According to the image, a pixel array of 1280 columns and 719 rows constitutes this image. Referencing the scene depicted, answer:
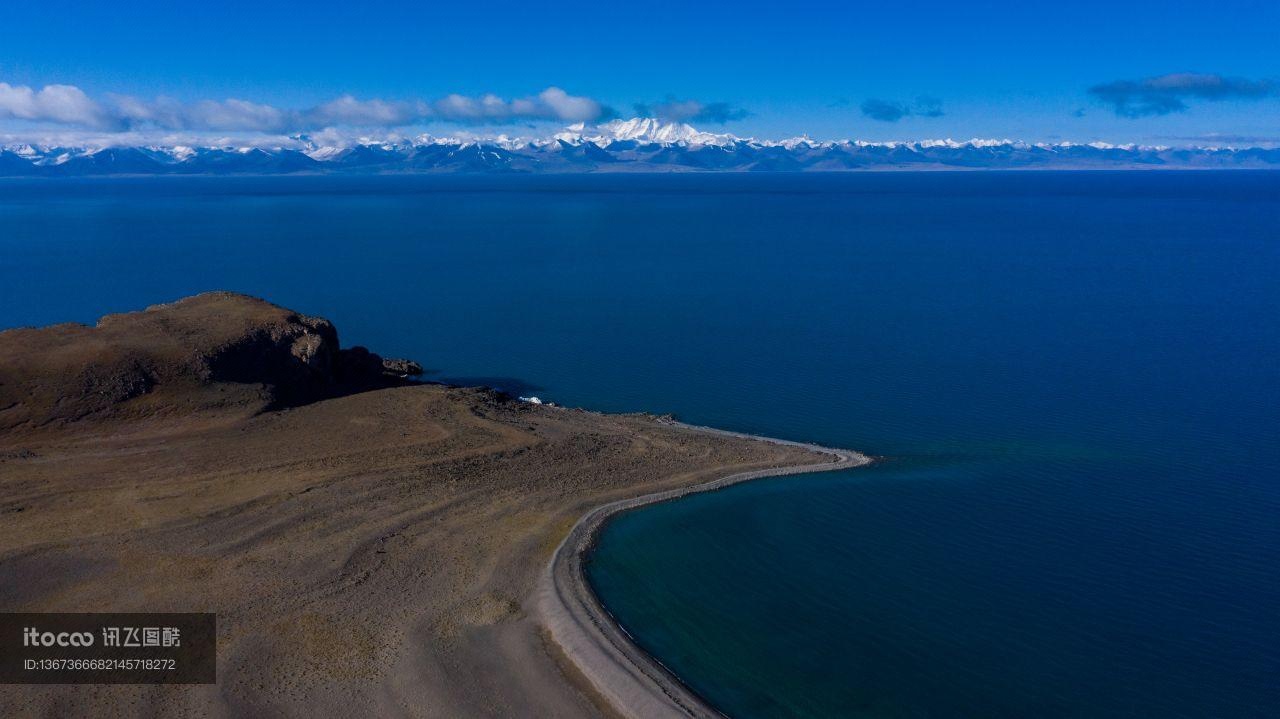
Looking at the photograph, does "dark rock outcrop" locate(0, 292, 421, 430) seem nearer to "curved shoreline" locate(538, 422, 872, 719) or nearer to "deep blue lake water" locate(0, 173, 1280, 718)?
"deep blue lake water" locate(0, 173, 1280, 718)

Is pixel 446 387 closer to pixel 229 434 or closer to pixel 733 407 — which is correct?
pixel 229 434

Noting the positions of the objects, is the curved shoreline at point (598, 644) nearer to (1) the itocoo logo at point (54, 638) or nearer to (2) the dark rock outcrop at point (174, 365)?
(1) the itocoo logo at point (54, 638)

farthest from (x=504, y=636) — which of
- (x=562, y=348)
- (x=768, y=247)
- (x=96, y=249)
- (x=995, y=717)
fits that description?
(x=96, y=249)

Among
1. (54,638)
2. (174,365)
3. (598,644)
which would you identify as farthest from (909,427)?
(54,638)

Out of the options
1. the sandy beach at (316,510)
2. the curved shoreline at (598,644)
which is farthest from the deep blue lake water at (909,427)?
the sandy beach at (316,510)

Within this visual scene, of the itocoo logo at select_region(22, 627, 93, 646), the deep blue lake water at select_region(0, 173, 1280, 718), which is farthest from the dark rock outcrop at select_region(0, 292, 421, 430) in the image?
the itocoo logo at select_region(22, 627, 93, 646)

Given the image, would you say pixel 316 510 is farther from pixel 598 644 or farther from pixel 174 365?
pixel 174 365

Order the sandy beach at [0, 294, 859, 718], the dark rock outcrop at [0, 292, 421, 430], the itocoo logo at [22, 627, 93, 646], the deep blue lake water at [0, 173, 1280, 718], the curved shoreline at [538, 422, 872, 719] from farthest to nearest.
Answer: the dark rock outcrop at [0, 292, 421, 430], the deep blue lake water at [0, 173, 1280, 718], the itocoo logo at [22, 627, 93, 646], the sandy beach at [0, 294, 859, 718], the curved shoreline at [538, 422, 872, 719]
